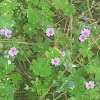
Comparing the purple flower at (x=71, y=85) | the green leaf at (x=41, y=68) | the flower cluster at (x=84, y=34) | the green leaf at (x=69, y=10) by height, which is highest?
the green leaf at (x=69, y=10)

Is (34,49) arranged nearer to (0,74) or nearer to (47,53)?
(47,53)

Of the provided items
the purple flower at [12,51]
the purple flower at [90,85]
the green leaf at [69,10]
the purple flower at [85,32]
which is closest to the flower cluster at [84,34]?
the purple flower at [85,32]

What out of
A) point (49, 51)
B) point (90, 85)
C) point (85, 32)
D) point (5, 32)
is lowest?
point (90, 85)

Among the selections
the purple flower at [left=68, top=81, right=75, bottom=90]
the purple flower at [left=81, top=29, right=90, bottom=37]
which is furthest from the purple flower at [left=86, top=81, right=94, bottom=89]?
the purple flower at [left=81, top=29, right=90, bottom=37]

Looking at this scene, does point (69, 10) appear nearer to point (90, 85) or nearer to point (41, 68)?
point (41, 68)

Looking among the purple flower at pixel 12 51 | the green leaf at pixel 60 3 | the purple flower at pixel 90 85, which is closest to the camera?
the purple flower at pixel 90 85

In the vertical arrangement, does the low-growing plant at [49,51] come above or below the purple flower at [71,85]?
above

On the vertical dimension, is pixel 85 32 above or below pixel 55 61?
above

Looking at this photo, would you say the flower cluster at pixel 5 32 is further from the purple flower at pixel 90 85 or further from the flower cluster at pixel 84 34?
the purple flower at pixel 90 85

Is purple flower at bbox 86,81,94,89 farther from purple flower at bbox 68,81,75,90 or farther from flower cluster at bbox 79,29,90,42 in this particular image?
flower cluster at bbox 79,29,90,42

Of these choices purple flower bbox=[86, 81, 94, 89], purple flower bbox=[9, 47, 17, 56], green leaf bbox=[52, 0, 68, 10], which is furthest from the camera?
green leaf bbox=[52, 0, 68, 10]

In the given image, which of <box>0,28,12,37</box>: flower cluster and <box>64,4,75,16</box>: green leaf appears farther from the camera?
<box>64,4,75,16</box>: green leaf

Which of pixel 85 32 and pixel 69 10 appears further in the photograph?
pixel 69 10

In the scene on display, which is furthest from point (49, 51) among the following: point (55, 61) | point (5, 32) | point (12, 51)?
point (5, 32)
